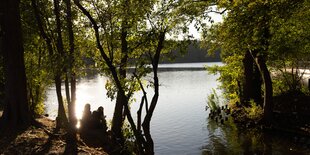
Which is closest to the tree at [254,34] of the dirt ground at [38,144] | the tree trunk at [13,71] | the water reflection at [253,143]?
the water reflection at [253,143]

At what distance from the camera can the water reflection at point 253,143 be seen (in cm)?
1997

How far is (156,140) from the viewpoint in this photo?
945 inches

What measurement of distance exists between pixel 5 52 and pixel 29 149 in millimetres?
5137

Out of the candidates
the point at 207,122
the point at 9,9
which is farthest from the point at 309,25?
the point at 9,9

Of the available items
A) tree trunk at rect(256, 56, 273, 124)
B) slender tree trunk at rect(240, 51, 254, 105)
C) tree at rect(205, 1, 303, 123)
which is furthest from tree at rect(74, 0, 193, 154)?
slender tree trunk at rect(240, 51, 254, 105)

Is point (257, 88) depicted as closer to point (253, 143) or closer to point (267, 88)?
point (267, 88)

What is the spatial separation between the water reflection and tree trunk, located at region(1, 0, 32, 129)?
11382mm

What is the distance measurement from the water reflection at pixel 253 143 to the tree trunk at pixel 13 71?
448 inches

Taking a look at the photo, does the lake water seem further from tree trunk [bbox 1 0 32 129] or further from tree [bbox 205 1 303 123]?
tree trunk [bbox 1 0 32 129]

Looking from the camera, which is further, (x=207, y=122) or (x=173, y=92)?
(x=173, y=92)

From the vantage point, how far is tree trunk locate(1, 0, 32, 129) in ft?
49.9

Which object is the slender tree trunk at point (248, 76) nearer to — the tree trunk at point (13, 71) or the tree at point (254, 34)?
the tree at point (254, 34)

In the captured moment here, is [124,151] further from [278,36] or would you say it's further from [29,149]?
[278,36]

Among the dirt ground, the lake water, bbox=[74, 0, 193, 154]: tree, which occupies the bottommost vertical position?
the lake water
